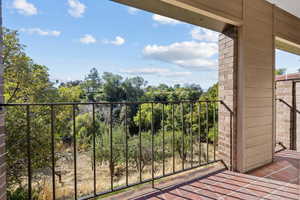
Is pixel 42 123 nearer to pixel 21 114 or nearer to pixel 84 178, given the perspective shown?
pixel 21 114

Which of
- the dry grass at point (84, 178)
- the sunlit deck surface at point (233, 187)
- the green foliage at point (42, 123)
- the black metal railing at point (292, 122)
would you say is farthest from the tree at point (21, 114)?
the black metal railing at point (292, 122)

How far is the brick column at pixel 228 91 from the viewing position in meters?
2.43

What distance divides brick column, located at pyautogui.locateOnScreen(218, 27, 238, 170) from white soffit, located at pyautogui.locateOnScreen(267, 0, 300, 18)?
0.99 meters

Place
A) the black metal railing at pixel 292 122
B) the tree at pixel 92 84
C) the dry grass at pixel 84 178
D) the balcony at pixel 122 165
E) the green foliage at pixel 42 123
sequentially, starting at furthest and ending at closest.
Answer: the tree at pixel 92 84, the black metal railing at pixel 292 122, the dry grass at pixel 84 178, the green foliage at pixel 42 123, the balcony at pixel 122 165

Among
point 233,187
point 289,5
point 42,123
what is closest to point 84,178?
point 42,123

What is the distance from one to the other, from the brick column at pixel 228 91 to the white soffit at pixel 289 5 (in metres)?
A: 0.99

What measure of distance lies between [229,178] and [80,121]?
3.91 metres

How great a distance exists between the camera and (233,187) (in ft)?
6.56

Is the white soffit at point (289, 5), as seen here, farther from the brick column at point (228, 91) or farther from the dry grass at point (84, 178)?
the dry grass at point (84, 178)

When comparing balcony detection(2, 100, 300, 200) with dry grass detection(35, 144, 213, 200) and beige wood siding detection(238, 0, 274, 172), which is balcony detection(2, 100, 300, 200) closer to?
dry grass detection(35, 144, 213, 200)

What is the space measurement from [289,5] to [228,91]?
5.82 feet

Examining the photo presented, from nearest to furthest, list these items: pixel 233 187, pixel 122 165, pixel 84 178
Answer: pixel 233 187 → pixel 84 178 → pixel 122 165

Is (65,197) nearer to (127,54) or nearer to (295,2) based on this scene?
(295,2)

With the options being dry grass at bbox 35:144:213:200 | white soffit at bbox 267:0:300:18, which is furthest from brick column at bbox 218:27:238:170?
dry grass at bbox 35:144:213:200
